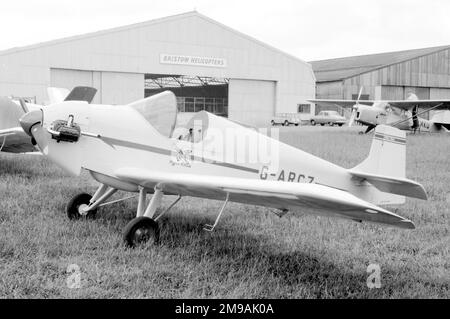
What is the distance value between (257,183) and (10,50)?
27322mm

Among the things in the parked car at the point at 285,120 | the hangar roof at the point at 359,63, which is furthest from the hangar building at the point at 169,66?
the hangar roof at the point at 359,63

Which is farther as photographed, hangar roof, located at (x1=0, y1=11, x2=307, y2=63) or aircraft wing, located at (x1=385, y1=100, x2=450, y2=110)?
hangar roof, located at (x1=0, y1=11, x2=307, y2=63)

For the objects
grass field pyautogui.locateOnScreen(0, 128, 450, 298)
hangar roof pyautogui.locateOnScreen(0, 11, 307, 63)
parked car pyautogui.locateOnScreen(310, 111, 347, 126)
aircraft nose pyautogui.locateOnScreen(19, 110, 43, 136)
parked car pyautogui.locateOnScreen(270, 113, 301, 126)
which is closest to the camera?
grass field pyautogui.locateOnScreen(0, 128, 450, 298)

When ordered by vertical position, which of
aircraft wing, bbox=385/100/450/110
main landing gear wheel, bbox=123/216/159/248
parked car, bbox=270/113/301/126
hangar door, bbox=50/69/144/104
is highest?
hangar door, bbox=50/69/144/104

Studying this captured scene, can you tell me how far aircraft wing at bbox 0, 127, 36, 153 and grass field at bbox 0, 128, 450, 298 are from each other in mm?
2541

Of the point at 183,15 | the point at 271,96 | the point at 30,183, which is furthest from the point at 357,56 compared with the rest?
the point at 30,183

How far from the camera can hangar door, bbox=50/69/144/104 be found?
2914cm

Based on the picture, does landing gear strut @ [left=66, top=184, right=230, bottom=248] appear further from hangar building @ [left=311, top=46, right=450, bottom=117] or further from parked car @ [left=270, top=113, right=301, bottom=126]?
hangar building @ [left=311, top=46, right=450, bottom=117]

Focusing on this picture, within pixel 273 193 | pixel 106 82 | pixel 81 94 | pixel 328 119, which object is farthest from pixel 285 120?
pixel 273 193

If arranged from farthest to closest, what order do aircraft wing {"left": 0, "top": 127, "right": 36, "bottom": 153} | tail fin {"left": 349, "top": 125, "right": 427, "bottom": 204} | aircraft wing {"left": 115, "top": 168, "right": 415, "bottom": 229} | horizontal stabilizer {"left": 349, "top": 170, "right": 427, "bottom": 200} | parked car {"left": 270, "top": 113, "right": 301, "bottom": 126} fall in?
parked car {"left": 270, "top": 113, "right": 301, "bottom": 126}
aircraft wing {"left": 0, "top": 127, "right": 36, "bottom": 153}
tail fin {"left": 349, "top": 125, "right": 427, "bottom": 204}
horizontal stabilizer {"left": 349, "top": 170, "right": 427, "bottom": 200}
aircraft wing {"left": 115, "top": 168, "right": 415, "bottom": 229}

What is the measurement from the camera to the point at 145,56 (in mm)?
31156

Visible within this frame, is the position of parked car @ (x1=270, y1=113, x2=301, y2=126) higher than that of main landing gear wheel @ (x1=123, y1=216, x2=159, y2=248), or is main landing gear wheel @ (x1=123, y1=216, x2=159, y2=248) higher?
parked car @ (x1=270, y1=113, x2=301, y2=126)

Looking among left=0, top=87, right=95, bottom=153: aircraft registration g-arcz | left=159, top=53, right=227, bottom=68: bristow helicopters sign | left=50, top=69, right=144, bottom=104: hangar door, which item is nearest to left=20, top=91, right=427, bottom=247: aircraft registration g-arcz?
left=0, top=87, right=95, bottom=153: aircraft registration g-arcz

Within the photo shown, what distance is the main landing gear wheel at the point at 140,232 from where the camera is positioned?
4.42 metres
